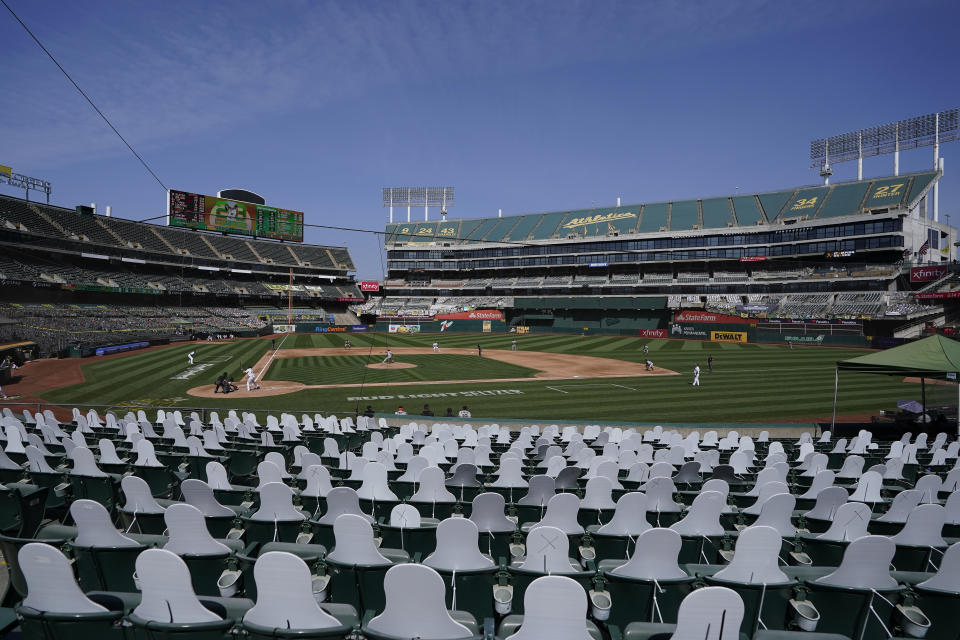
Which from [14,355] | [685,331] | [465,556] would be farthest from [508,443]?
[685,331]

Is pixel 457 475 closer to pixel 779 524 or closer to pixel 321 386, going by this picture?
pixel 779 524

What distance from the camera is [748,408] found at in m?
24.7

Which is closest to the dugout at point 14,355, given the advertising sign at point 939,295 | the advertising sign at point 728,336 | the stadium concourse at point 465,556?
the stadium concourse at point 465,556

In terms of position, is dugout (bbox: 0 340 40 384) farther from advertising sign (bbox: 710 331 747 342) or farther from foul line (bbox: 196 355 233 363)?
advertising sign (bbox: 710 331 747 342)

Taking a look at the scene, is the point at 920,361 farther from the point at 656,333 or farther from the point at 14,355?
the point at 656,333

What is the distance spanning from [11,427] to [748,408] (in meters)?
26.8

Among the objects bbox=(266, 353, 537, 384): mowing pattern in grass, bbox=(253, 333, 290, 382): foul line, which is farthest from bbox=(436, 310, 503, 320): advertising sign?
bbox=(266, 353, 537, 384): mowing pattern in grass

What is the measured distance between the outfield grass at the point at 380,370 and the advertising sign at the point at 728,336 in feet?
109

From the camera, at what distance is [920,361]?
1491 centimetres

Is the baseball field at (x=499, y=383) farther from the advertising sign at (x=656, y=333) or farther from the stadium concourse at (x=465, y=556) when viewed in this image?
the advertising sign at (x=656, y=333)

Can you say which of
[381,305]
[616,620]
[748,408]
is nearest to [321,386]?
[748,408]

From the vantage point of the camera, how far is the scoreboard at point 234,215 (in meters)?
71.8

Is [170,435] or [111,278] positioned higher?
[111,278]

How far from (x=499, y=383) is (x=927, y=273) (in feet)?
204
